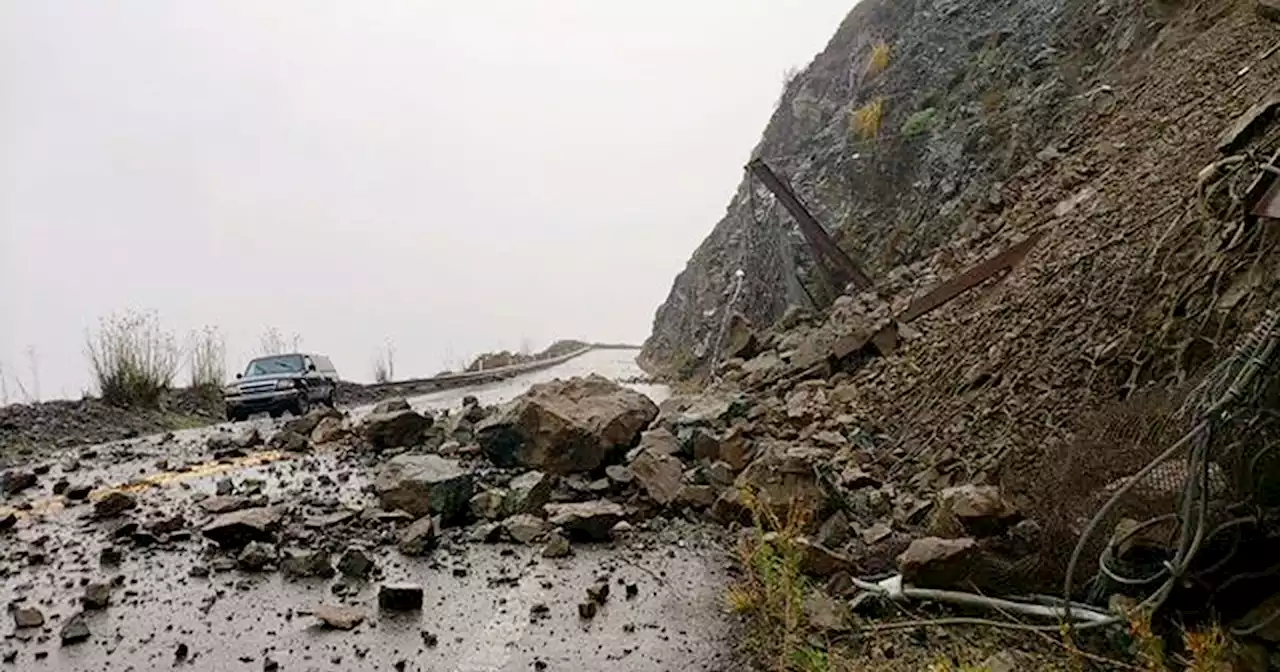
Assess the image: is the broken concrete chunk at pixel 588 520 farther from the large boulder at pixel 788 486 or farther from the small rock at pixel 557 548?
the large boulder at pixel 788 486

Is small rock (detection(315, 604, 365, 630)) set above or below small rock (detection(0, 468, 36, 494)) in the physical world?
below

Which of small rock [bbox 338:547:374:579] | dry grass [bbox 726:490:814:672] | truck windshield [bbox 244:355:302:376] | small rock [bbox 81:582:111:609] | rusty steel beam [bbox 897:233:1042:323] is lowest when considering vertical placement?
dry grass [bbox 726:490:814:672]

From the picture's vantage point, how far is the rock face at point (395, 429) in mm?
10305

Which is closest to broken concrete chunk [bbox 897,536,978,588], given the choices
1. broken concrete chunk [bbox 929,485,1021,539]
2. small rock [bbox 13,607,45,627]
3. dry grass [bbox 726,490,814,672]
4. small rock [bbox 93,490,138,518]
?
broken concrete chunk [bbox 929,485,1021,539]

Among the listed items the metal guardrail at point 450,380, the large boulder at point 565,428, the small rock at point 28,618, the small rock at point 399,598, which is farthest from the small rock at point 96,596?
the metal guardrail at point 450,380

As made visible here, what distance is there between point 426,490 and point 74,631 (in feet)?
9.42

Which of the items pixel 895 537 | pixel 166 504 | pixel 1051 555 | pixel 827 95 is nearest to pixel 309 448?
pixel 166 504

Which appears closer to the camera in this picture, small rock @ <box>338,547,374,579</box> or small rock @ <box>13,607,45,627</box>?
small rock @ <box>13,607,45,627</box>

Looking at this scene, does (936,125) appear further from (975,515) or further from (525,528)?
(525,528)

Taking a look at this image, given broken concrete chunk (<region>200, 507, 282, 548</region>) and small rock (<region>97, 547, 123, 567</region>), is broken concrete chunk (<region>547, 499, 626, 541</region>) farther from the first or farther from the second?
small rock (<region>97, 547, 123, 567</region>)

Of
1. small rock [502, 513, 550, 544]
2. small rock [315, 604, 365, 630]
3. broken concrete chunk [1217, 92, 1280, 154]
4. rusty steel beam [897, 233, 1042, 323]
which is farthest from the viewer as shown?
rusty steel beam [897, 233, 1042, 323]

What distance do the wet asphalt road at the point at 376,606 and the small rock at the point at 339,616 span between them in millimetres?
58

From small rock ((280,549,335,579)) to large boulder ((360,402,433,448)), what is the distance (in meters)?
4.32

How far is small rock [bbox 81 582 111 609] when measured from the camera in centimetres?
520
